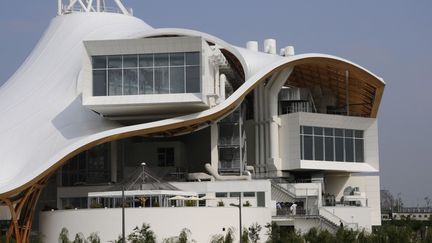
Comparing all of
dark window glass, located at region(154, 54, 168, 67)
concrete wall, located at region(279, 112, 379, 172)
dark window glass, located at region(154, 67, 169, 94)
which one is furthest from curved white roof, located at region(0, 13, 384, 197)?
concrete wall, located at region(279, 112, 379, 172)

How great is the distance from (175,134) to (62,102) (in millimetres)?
8898

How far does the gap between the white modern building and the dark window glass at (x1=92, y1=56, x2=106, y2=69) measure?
0.07m

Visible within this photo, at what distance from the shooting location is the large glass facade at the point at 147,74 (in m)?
55.8

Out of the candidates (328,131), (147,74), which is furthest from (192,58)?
(328,131)

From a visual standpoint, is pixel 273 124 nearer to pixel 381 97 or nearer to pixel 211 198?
pixel 381 97

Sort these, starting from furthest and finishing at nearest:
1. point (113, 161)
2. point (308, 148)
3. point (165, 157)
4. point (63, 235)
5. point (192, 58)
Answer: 1. point (165, 157)
2. point (308, 148)
3. point (113, 161)
4. point (192, 58)
5. point (63, 235)

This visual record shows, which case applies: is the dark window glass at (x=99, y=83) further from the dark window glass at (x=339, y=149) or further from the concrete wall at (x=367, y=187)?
the concrete wall at (x=367, y=187)

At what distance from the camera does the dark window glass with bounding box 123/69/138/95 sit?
2213 inches

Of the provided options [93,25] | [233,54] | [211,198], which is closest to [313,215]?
[211,198]

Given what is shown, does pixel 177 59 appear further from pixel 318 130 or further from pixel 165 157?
pixel 318 130

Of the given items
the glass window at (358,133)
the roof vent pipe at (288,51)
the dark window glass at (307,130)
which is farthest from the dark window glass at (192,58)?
the roof vent pipe at (288,51)

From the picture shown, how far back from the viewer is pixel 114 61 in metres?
56.5

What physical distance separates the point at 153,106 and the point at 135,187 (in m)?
5.72

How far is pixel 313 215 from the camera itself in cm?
6231
